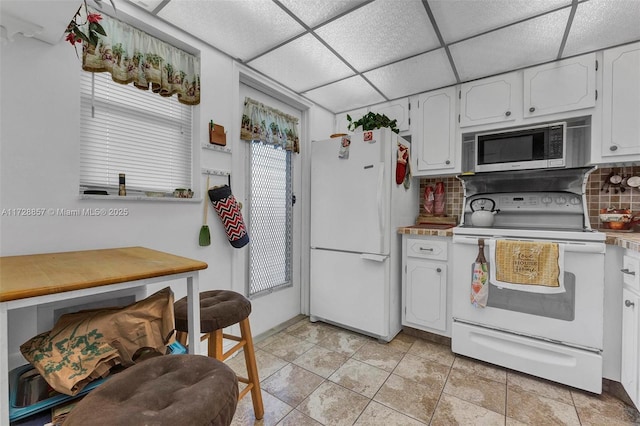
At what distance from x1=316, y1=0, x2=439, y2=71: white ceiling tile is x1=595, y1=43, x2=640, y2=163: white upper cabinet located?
120 cm

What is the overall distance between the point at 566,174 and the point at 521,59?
0.91 meters

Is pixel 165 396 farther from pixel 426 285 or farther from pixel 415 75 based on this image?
pixel 415 75

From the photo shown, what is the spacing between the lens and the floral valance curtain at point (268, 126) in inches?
87.5

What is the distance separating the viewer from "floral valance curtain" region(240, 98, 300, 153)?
222 centimetres

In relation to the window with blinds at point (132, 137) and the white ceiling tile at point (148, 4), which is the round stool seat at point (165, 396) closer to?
the window with blinds at point (132, 137)

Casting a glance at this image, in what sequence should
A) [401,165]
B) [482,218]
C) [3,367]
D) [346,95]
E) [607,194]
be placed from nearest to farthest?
1. [3,367]
2. [607,194]
3. [482,218]
4. [401,165]
5. [346,95]

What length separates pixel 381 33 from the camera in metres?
1.74

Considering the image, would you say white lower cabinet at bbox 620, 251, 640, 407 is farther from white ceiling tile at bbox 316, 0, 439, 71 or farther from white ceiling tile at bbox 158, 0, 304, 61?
white ceiling tile at bbox 158, 0, 304, 61

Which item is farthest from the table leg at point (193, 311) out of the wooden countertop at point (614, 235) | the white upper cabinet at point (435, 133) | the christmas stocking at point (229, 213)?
the white upper cabinet at point (435, 133)

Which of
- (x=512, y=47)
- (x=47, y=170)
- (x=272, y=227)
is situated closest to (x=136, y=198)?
(x=47, y=170)

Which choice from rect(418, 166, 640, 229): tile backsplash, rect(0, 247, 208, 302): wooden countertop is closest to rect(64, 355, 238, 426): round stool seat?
rect(0, 247, 208, 302): wooden countertop

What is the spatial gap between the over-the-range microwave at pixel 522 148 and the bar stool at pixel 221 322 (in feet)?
7.11

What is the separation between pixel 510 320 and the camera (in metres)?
1.89

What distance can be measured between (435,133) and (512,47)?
0.80m
